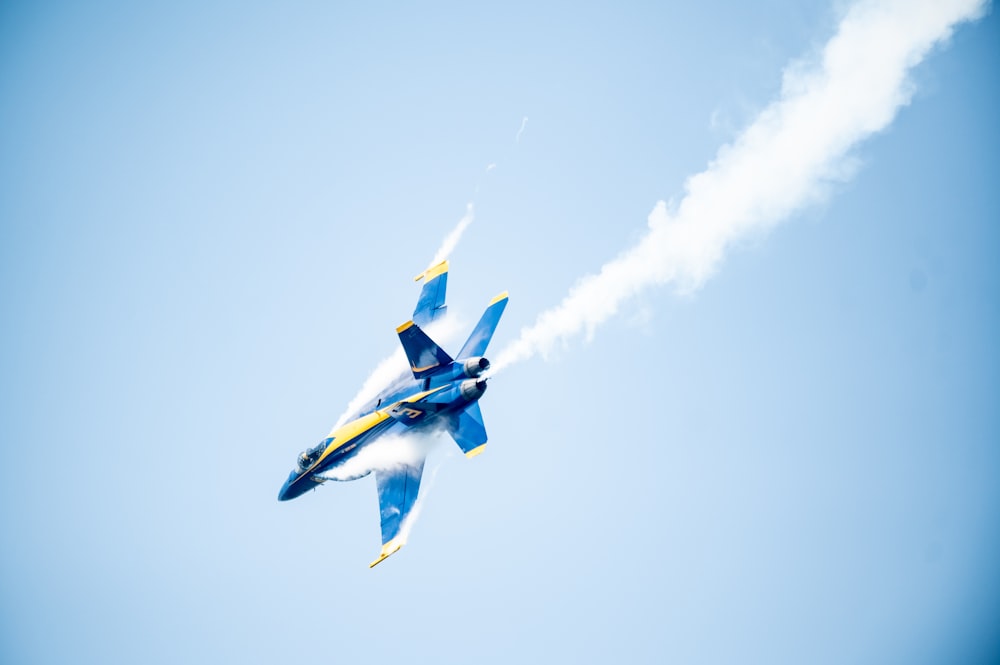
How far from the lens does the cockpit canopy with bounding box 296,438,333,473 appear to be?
1070 inches

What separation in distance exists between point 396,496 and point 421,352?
19.3 feet

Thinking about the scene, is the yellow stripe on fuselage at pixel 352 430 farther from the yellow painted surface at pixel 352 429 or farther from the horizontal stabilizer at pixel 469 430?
the horizontal stabilizer at pixel 469 430

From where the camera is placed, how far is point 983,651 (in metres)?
138

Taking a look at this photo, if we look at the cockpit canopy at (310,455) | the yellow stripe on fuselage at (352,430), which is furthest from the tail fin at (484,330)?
the cockpit canopy at (310,455)

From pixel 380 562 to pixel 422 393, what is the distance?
19.7ft

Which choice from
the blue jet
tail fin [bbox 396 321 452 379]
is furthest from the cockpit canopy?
tail fin [bbox 396 321 452 379]

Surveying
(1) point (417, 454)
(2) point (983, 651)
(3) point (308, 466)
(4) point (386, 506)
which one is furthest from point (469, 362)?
(2) point (983, 651)

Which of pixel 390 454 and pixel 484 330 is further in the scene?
pixel 390 454

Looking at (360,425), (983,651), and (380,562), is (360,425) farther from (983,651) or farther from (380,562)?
(983,651)

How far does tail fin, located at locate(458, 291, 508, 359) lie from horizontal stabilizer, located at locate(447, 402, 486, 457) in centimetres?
188

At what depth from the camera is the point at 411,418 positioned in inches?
992

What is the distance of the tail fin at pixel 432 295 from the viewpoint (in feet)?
95.0

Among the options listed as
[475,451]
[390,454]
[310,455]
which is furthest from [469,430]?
[310,455]

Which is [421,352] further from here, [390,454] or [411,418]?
[390,454]
